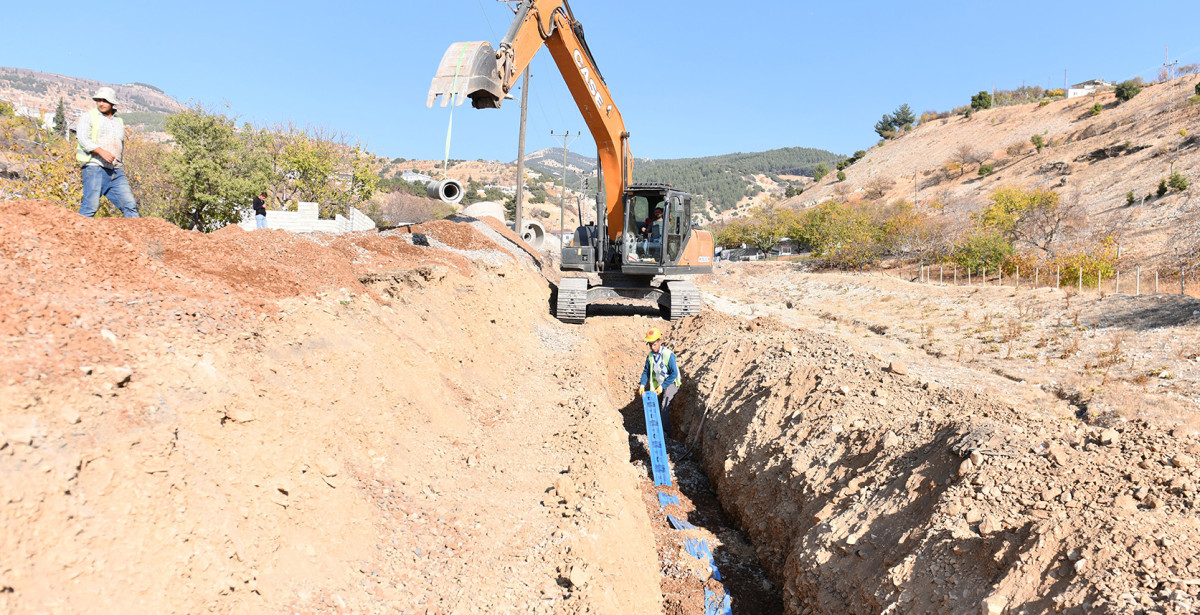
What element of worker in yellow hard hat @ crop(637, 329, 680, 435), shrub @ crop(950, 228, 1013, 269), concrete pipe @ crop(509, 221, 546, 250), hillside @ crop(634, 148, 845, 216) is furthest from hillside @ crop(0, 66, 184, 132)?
worker in yellow hard hat @ crop(637, 329, 680, 435)

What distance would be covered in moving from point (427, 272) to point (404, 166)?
444 feet

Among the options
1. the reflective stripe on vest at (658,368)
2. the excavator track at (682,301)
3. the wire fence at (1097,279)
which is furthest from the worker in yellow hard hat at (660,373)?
the wire fence at (1097,279)

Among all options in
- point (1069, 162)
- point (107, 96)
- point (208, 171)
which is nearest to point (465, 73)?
point (107, 96)

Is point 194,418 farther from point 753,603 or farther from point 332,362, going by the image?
point 753,603

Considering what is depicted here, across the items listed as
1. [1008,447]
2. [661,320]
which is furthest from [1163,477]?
[661,320]

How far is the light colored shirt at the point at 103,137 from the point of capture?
664 centimetres

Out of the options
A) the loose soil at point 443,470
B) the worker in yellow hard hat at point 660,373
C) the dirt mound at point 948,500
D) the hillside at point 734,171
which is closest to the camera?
the loose soil at point 443,470

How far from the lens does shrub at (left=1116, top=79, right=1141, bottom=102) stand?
174 feet

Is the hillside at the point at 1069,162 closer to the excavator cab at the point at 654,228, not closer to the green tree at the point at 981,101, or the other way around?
the green tree at the point at 981,101

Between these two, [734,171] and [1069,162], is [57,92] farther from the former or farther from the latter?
[1069,162]

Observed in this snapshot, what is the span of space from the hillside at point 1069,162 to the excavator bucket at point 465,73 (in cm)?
2932

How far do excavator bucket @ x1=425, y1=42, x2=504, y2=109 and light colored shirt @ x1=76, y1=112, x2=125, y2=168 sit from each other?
3428mm

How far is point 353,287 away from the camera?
7965 millimetres

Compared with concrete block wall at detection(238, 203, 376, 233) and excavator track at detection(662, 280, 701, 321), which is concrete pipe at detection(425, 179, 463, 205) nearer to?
concrete block wall at detection(238, 203, 376, 233)
